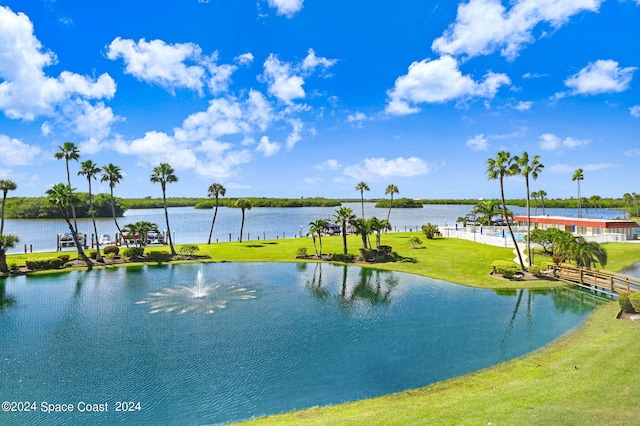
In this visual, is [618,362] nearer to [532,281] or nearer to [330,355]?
[330,355]

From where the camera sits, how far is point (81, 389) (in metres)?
14.9

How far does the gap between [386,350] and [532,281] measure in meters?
22.6

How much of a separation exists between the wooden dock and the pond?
9.12ft

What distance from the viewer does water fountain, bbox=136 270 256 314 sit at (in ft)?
85.6

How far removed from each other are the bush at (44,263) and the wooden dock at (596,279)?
53.1 metres

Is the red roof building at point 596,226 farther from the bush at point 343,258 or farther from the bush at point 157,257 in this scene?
the bush at point 157,257

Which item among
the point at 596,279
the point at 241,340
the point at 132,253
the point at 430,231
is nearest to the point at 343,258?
the point at 430,231

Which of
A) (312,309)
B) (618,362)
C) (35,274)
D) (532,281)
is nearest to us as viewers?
(618,362)

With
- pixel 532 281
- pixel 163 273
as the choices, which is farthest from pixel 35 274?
pixel 532 281

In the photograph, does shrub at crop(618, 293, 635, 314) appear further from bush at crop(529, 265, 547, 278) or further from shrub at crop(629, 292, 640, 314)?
bush at crop(529, 265, 547, 278)

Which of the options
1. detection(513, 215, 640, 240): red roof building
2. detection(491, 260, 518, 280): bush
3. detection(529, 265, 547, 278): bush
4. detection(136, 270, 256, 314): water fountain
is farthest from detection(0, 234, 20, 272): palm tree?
detection(513, 215, 640, 240): red roof building

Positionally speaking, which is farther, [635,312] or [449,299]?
[449,299]

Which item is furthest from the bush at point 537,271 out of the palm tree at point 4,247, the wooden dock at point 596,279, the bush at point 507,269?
the palm tree at point 4,247

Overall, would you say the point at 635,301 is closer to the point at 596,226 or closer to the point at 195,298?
the point at 195,298
